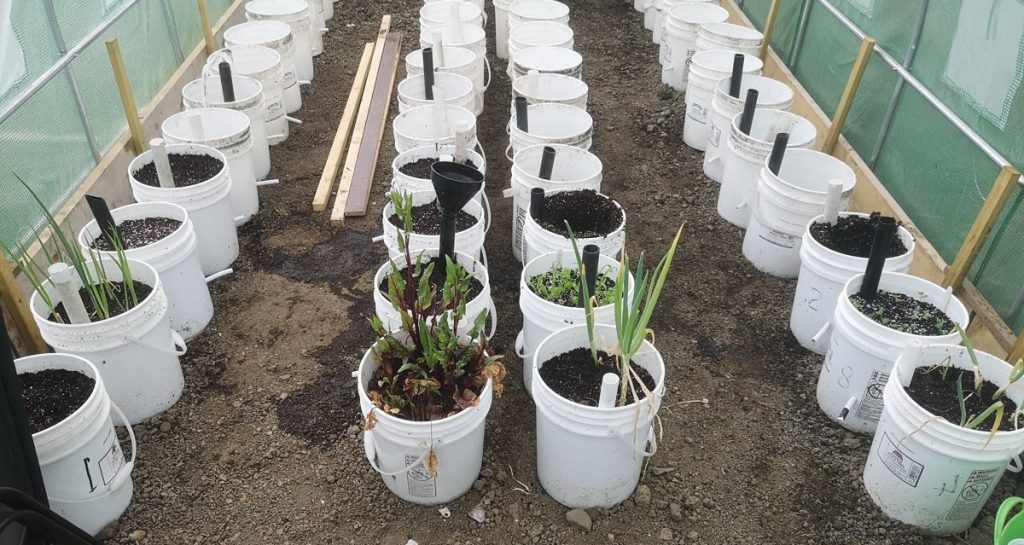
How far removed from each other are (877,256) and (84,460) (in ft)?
9.01

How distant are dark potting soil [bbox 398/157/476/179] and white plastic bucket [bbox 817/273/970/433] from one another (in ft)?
5.93

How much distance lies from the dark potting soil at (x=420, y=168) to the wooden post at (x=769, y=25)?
99.2 inches

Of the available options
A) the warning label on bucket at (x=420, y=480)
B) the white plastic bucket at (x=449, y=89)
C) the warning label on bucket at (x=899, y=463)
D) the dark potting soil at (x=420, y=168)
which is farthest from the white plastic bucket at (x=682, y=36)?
the warning label on bucket at (x=420, y=480)

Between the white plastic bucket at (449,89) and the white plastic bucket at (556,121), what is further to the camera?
the white plastic bucket at (449,89)

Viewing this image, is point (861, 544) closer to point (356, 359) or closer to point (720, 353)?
point (720, 353)

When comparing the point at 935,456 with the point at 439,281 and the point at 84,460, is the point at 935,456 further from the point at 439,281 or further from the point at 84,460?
the point at 84,460

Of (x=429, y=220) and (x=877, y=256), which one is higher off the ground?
(x=877, y=256)

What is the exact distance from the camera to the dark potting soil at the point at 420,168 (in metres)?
3.50

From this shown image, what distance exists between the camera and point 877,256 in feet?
8.47

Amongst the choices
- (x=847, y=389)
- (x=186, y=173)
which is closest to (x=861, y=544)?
(x=847, y=389)

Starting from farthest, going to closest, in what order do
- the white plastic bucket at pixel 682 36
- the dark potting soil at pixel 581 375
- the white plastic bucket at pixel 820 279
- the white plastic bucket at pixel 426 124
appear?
1. the white plastic bucket at pixel 682 36
2. the white plastic bucket at pixel 426 124
3. the white plastic bucket at pixel 820 279
4. the dark potting soil at pixel 581 375

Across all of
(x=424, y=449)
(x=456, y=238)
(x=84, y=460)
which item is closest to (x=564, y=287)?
(x=456, y=238)

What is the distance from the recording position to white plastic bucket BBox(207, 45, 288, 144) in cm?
433

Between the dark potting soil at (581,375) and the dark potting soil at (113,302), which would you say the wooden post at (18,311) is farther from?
the dark potting soil at (581,375)
